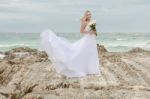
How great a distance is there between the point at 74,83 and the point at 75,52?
2.28 m

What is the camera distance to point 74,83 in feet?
44.1

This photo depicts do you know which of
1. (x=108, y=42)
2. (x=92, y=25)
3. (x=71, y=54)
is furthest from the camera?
(x=108, y=42)

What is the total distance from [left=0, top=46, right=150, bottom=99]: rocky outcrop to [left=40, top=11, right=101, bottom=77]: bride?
13.4 inches

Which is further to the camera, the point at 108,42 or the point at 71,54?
the point at 108,42

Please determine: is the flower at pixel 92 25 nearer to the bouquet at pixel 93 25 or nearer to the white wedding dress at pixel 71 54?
the bouquet at pixel 93 25

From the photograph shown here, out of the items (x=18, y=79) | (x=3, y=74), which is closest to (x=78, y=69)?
(x=18, y=79)

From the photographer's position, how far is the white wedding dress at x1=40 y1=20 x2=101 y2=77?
597 inches

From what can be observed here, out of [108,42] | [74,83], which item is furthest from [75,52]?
[108,42]

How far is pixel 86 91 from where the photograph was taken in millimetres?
12391

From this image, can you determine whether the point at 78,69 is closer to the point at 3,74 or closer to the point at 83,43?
the point at 83,43

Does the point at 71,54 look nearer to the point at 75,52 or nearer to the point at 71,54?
the point at 71,54

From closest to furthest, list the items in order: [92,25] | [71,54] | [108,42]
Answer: [92,25] → [71,54] → [108,42]

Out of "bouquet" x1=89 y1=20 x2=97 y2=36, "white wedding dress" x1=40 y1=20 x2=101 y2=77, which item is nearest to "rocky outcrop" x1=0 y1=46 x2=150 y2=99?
"white wedding dress" x1=40 y1=20 x2=101 y2=77

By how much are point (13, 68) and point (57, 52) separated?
2.90 metres
